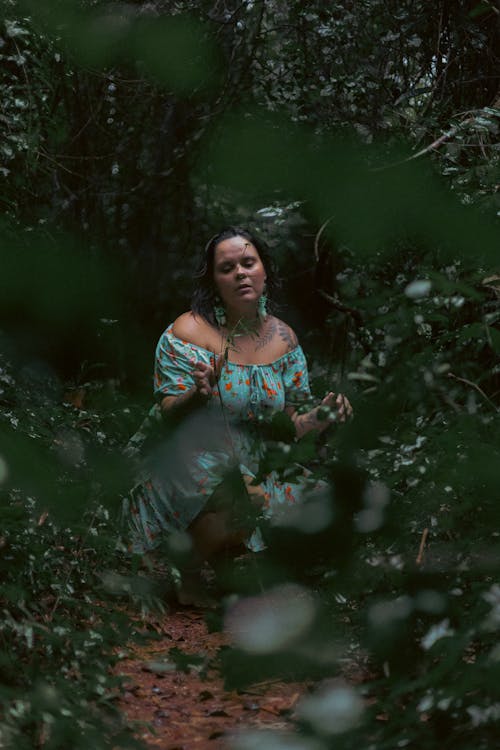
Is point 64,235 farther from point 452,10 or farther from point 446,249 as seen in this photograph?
point 446,249

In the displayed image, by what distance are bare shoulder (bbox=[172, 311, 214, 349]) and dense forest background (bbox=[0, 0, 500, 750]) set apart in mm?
526

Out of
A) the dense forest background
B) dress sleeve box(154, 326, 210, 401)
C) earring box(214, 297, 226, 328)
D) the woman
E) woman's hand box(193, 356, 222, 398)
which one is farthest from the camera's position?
earring box(214, 297, 226, 328)

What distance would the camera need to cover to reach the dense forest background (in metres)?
1.99

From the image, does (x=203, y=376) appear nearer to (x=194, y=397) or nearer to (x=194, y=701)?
(x=194, y=397)

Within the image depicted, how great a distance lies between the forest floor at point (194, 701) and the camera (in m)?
2.41

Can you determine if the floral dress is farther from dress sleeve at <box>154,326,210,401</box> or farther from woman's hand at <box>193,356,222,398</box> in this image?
woman's hand at <box>193,356,222,398</box>

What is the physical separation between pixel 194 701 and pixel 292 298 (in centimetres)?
285

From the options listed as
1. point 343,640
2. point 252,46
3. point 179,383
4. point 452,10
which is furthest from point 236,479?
point 252,46

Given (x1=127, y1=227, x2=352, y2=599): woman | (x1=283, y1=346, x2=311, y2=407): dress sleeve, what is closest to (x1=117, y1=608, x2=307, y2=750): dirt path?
(x1=127, y1=227, x2=352, y2=599): woman

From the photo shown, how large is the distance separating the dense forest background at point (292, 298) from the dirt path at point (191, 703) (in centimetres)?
12

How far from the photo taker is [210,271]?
12.1ft

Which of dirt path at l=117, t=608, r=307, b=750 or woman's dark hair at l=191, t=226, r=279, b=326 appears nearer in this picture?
dirt path at l=117, t=608, r=307, b=750

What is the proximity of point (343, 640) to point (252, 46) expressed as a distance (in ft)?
11.1

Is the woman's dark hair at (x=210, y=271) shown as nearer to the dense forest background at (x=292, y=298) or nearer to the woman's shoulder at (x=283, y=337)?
the woman's shoulder at (x=283, y=337)
